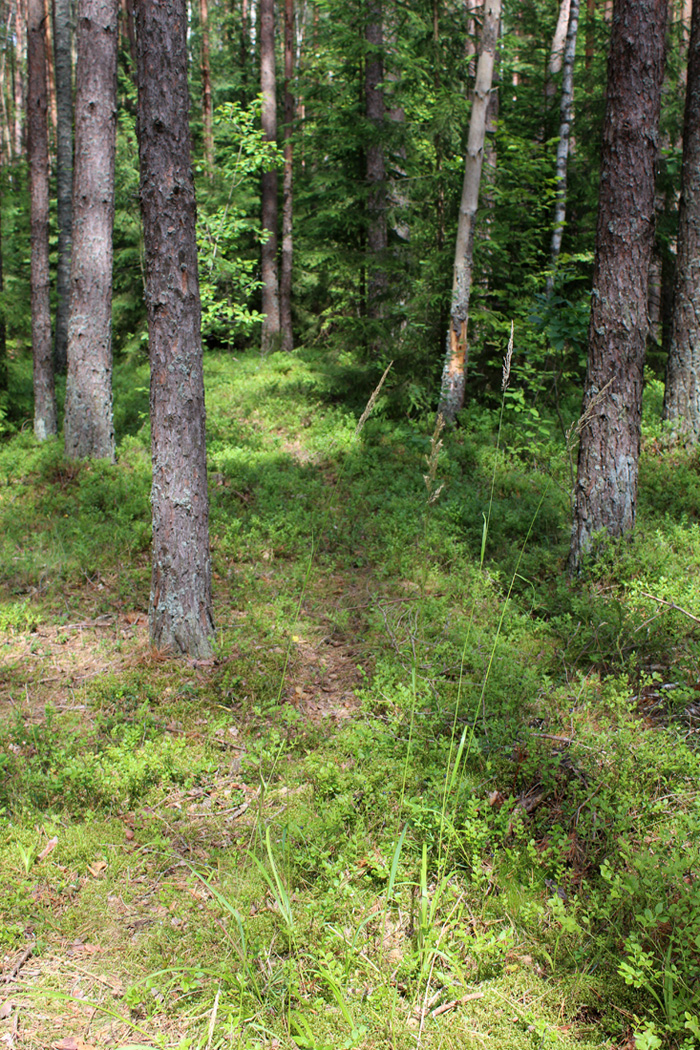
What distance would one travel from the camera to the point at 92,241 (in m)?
8.73

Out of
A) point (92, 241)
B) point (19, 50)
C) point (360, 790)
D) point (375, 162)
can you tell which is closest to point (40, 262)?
point (92, 241)

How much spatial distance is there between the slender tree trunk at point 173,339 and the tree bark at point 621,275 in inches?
126

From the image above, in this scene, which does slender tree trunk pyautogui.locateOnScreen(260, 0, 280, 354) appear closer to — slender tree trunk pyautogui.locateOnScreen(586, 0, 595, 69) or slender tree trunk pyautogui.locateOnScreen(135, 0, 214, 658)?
slender tree trunk pyautogui.locateOnScreen(586, 0, 595, 69)

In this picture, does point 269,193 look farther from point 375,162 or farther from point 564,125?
point 564,125

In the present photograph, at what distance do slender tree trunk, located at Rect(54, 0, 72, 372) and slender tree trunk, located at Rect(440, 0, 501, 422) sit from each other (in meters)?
8.69

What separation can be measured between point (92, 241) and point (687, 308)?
7.92 metres

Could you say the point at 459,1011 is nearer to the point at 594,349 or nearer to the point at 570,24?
the point at 594,349

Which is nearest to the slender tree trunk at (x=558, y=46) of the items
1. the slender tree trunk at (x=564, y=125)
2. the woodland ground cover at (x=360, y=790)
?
the slender tree trunk at (x=564, y=125)

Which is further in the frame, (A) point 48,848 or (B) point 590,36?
(B) point 590,36

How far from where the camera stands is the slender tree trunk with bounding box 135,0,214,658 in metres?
4.44

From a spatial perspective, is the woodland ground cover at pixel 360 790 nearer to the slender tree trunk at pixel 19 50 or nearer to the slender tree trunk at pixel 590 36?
the slender tree trunk at pixel 590 36

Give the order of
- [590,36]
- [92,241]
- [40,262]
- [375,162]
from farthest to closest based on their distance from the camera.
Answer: [590,36]
[375,162]
[40,262]
[92,241]

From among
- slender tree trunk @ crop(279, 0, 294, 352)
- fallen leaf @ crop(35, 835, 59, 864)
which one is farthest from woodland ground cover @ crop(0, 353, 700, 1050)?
slender tree trunk @ crop(279, 0, 294, 352)

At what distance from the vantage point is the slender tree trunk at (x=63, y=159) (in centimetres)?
1391
